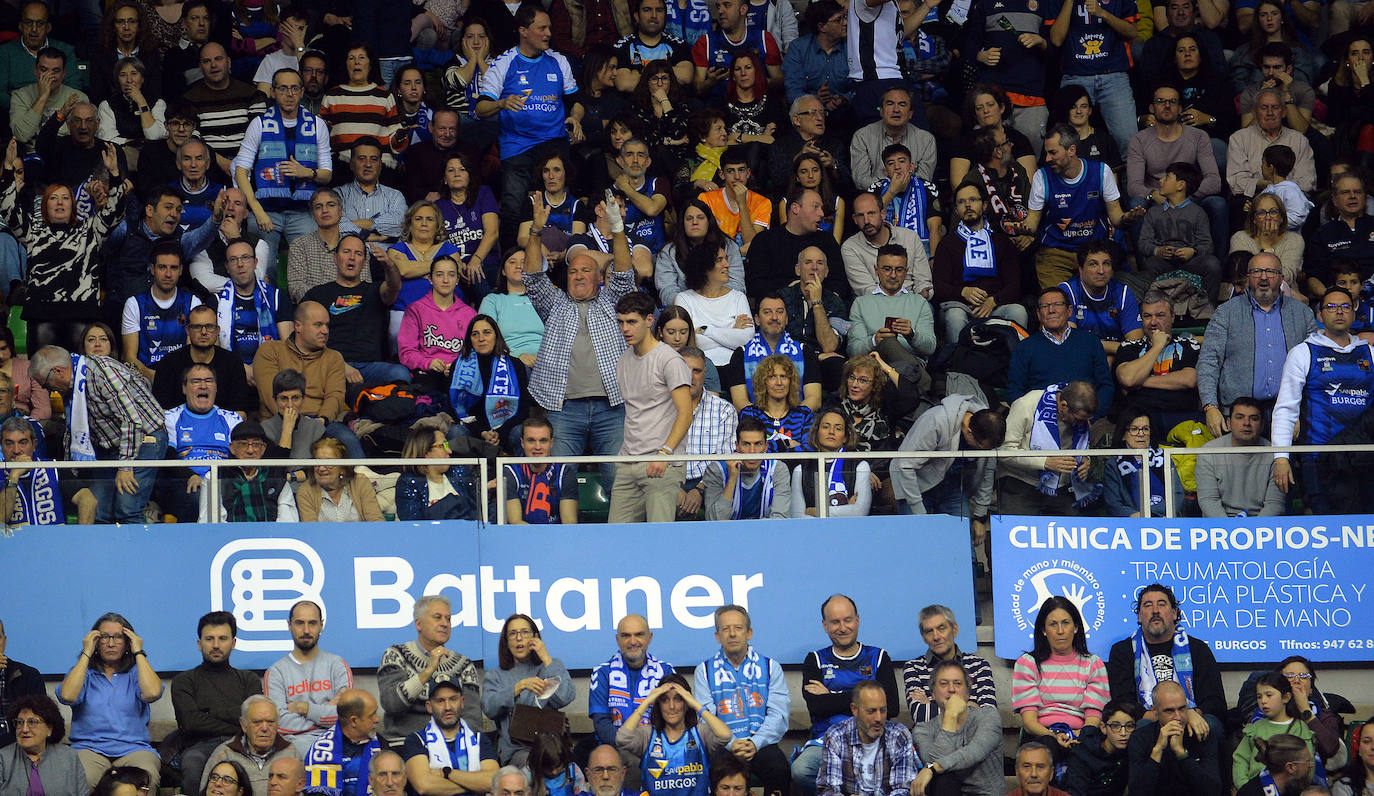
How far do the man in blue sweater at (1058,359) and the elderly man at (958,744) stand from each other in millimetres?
2582

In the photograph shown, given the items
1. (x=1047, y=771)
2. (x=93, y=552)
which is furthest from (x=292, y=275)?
(x=1047, y=771)

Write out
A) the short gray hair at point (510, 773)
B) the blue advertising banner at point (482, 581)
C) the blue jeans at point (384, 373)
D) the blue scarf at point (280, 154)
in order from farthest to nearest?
1. the blue scarf at point (280, 154)
2. the blue jeans at point (384, 373)
3. the blue advertising banner at point (482, 581)
4. the short gray hair at point (510, 773)

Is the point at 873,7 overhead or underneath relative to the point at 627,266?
overhead

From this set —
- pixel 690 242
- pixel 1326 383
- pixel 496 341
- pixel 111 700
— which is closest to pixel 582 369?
pixel 496 341

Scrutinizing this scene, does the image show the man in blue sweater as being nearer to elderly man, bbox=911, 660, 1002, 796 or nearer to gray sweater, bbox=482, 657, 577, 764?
elderly man, bbox=911, 660, 1002, 796

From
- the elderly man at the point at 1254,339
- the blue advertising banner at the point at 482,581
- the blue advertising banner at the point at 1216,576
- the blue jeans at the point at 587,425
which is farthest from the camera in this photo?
the elderly man at the point at 1254,339

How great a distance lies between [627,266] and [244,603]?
3548 millimetres

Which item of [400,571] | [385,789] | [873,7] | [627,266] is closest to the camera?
[385,789]

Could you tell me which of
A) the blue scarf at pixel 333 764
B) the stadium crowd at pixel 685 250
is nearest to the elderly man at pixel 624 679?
the stadium crowd at pixel 685 250

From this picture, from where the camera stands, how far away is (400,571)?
34.3 feet

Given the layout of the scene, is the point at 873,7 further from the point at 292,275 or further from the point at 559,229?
the point at 292,275

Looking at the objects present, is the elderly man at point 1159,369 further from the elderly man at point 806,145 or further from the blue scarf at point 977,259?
the elderly man at point 806,145

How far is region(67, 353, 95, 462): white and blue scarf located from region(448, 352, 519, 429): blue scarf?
2.12 meters

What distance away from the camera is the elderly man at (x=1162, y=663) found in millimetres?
10289
